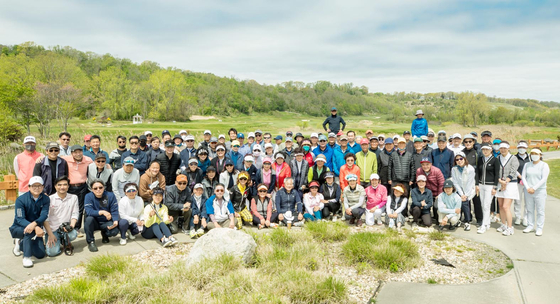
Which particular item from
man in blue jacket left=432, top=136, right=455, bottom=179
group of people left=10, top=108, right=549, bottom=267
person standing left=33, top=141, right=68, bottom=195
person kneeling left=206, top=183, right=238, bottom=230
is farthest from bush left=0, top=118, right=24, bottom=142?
man in blue jacket left=432, top=136, right=455, bottom=179

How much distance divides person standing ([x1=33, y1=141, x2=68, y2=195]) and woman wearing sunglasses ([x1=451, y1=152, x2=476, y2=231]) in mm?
8178

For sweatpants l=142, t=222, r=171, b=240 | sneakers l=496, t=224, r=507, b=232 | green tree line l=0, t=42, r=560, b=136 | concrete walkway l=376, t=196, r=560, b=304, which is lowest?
concrete walkway l=376, t=196, r=560, b=304

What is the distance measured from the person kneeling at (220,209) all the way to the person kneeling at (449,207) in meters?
4.52

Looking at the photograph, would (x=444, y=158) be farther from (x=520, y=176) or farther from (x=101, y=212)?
(x=101, y=212)

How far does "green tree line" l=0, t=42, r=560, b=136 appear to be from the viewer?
116 ft

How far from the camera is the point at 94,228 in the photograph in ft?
20.6

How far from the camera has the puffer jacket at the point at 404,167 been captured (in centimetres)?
789

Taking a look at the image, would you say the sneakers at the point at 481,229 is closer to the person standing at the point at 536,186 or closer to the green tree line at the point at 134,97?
the person standing at the point at 536,186

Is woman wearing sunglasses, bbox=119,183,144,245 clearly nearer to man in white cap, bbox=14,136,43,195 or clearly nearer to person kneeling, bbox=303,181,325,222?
man in white cap, bbox=14,136,43,195

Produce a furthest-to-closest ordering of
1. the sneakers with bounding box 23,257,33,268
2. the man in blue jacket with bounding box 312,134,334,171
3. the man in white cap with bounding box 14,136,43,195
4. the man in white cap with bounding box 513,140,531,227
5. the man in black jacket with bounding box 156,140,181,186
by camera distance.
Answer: the man in blue jacket with bounding box 312,134,334,171 < the man in black jacket with bounding box 156,140,181,186 < the man in white cap with bounding box 513,140,531,227 < the man in white cap with bounding box 14,136,43,195 < the sneakers with bounding box 23,257,33,268

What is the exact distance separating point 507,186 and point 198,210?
21.6 ft

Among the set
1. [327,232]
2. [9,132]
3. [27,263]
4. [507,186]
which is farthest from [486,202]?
[9,132]

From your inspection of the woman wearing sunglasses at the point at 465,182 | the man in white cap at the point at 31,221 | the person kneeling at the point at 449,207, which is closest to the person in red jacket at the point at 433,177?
the person kneeling at the point at 449,207

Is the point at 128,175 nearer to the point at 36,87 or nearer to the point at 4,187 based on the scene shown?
the point at 4,187
